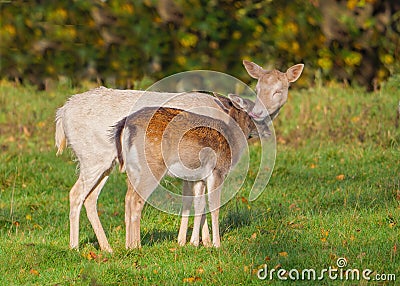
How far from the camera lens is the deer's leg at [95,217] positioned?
7082mm

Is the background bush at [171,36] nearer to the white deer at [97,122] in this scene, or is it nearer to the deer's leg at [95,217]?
the white deer at [97,122]

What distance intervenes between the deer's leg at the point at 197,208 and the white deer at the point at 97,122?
0.68 m

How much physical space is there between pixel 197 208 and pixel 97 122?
1.23 metres

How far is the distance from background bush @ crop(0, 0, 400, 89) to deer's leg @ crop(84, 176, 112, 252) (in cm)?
940

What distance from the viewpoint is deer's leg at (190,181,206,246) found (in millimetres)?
7031

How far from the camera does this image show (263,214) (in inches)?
307

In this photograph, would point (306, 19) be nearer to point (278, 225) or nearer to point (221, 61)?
point (221, 61)

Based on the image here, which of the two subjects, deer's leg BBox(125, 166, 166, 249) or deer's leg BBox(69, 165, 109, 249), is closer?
deer's leg BBox(125, 166, 166, 249)

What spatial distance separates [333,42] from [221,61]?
2.63m

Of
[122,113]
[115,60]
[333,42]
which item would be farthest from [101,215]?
[333,42]

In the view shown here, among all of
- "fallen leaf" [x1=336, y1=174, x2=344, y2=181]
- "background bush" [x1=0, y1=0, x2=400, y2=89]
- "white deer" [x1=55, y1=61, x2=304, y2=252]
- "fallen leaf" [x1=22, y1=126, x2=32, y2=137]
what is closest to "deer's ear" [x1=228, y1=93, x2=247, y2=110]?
"white deer" [x1=55, y1=61, x2=304, y2=252]

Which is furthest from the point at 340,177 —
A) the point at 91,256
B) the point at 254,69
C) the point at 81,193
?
the point at 91,256

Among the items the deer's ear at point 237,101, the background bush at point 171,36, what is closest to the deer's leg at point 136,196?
the deer's ear at point 237,101

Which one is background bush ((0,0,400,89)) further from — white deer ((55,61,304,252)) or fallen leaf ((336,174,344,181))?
white deer ((55,61,304,252))
